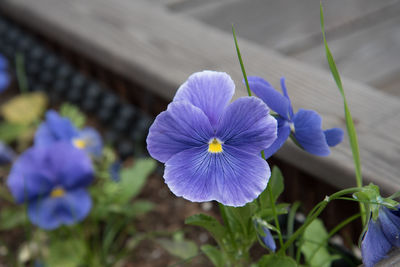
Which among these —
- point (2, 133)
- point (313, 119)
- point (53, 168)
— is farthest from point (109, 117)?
point (313, 119)

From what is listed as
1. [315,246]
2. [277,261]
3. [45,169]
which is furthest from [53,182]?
[277,261]

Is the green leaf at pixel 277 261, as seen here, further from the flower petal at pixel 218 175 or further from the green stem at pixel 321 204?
the flower petal at pixel 218 175

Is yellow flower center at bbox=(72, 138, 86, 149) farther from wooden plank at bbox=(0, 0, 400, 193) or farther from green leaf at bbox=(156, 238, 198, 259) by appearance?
green leaf at bbox=(156, 238, 198, 259)

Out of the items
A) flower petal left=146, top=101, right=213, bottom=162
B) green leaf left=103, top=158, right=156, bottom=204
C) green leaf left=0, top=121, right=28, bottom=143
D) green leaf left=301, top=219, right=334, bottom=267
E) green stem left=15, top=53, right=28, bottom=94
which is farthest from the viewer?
green stem left=15, top=53, right=28, bottom=94

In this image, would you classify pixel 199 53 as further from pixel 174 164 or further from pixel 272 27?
pixel 174 164

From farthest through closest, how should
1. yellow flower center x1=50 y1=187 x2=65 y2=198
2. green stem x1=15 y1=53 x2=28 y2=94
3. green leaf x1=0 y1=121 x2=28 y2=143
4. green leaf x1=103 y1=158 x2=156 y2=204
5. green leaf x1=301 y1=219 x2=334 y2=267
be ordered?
1. green stem x1=15 y1=53 x2=28 y2=94
2. green leaf x1=0 y1=121 x2=28 y2=143
3. green leaf x1=103 y1=158 x2=156 y2=204
4. yellow flower center x1=50 y1=187 x2=65 y2=198
5. green leaf x1=301 y1=219 x2=334 y2=267

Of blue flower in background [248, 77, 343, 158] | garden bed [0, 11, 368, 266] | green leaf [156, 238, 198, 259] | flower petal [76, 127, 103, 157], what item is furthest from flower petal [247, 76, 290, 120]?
flower petal [76, 127, 103, 157]
